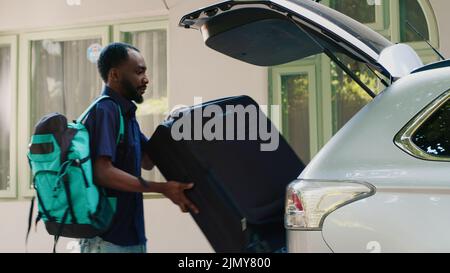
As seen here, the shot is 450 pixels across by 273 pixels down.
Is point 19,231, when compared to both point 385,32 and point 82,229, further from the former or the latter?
point 385,32

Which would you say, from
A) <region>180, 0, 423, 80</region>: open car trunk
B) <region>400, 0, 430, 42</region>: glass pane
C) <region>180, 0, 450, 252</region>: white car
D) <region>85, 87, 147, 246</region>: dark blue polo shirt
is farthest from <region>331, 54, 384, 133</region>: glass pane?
<region>180, 0, 450, 252</region>: white car

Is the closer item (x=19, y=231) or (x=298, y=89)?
(x=298, y=89)

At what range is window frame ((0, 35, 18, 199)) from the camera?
713 cm

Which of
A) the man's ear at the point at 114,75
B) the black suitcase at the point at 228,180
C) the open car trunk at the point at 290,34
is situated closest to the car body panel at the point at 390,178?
the open car trunk at the point at 290,34

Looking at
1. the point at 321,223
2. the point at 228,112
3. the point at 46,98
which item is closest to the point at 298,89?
the point at 228,112

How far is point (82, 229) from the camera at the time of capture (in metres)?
3.87

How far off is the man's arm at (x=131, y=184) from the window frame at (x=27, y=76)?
3282 millimetres

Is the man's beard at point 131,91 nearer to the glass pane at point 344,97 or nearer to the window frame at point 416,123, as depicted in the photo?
the window frame at point 416,123

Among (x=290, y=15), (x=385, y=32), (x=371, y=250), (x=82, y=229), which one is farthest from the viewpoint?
(x=385, y=32)

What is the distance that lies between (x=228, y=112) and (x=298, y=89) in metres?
2.24

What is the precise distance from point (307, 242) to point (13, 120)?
205 inches

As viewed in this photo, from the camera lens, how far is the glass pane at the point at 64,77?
7.13 meters

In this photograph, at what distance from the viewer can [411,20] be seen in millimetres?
6152

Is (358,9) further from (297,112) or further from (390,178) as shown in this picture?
(390,178)
